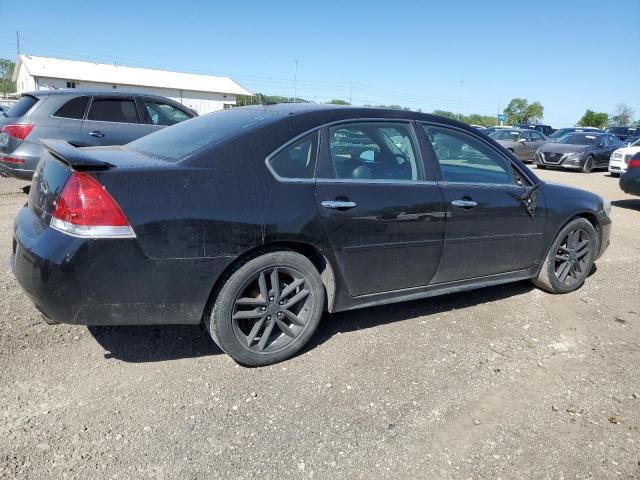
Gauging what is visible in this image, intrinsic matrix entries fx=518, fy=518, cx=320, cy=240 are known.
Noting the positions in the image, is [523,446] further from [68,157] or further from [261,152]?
[68,157]

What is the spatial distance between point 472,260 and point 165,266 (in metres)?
2.34

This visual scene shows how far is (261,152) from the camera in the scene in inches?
123

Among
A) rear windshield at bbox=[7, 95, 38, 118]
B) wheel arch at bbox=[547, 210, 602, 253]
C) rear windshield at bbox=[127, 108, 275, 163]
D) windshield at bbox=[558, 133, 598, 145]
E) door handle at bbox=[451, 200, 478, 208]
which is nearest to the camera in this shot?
rear windshield at bbox=[127, 108, 275, 163]

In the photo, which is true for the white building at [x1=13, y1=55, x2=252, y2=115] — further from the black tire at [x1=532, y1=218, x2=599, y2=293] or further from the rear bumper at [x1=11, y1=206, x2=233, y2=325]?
the rear bumper at [x1=11, y1=206, x2=233, y2=325]

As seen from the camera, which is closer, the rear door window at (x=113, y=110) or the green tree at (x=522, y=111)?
the rear door window at (x=113, y=110)

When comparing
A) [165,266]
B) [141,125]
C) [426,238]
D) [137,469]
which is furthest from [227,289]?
[141,125]

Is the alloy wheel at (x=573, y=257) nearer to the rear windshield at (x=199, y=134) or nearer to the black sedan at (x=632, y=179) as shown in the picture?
the rear windshield at (x=199, y=134)

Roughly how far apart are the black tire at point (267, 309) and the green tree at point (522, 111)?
295 ft

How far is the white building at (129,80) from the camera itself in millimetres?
46625

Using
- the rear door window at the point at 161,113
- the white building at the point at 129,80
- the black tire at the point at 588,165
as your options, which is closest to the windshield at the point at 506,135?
the black tire at the point at 588,165

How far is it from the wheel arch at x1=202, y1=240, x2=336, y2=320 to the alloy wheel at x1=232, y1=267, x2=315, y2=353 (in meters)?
0.12

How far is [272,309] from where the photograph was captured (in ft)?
10.5

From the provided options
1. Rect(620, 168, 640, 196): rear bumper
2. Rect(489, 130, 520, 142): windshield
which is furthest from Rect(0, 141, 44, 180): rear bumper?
Rect(489, 130, 520, 142): windshield

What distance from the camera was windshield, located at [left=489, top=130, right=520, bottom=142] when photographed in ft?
68.5
